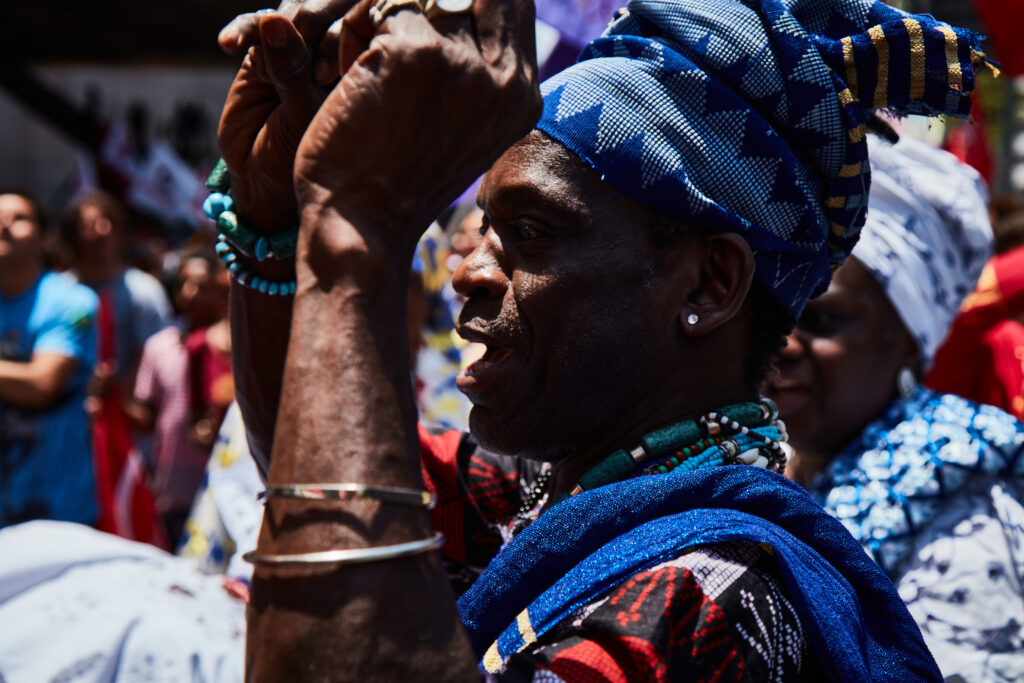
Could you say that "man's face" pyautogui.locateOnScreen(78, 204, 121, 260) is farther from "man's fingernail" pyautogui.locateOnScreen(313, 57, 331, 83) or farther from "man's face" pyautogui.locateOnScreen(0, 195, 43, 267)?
"man's fingernail" pyautogui.locateOnScreen(313, 57, 331, 83)

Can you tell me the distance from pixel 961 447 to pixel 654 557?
1641 mm

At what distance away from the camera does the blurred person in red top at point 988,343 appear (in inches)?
167

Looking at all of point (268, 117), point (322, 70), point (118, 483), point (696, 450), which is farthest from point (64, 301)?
point (696, 450)

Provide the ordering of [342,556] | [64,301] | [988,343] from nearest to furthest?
[342,556] → [988,343] → [64,301]

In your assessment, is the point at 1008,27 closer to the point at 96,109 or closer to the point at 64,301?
the point at 64,301

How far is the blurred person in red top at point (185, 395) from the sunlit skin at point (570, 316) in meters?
4.62

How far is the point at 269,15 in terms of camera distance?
140 cm

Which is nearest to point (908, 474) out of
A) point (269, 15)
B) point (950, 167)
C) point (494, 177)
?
point (950, 167)

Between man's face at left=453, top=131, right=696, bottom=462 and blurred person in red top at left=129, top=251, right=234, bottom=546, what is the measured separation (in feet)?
15.2

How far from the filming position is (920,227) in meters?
3.06

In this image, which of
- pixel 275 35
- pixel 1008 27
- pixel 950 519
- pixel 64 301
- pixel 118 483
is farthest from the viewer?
pixel 118 483

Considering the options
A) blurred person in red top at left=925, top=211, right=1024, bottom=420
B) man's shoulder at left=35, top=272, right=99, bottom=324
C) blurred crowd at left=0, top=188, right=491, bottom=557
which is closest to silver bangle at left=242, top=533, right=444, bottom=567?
blurred crowd at left=0, top=188, right=491, bottom=557

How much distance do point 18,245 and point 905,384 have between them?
441 cm

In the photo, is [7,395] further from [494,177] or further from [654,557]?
[654,557]
